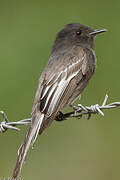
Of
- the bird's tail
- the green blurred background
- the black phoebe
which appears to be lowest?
the green blurred background

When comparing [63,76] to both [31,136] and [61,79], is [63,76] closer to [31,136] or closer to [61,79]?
[61,79]

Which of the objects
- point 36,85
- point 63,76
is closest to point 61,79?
point 63,76

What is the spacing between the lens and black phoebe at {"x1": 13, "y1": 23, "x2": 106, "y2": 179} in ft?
22.8

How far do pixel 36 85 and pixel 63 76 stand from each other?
2.77m

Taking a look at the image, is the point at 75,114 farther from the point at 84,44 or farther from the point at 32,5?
the point at 32,5

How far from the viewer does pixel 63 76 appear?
758cm

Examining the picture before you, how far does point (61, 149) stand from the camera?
9375 mm

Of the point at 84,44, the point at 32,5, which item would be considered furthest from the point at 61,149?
the point at 32,5

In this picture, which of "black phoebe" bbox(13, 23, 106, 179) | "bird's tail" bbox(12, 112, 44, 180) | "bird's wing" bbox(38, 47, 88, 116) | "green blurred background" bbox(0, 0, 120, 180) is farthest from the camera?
"green blurred background" bbox(0, 0, 120, 180)

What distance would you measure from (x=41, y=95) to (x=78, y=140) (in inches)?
91.7

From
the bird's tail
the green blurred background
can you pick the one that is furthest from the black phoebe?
the green blurred background

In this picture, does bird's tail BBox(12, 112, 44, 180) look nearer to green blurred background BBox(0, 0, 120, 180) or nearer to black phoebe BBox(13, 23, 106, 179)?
black phoebe BBox(13, 23, 106, 179)

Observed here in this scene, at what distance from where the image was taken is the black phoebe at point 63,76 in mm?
6945

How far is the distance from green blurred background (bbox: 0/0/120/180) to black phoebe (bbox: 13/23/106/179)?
5.15 feet
